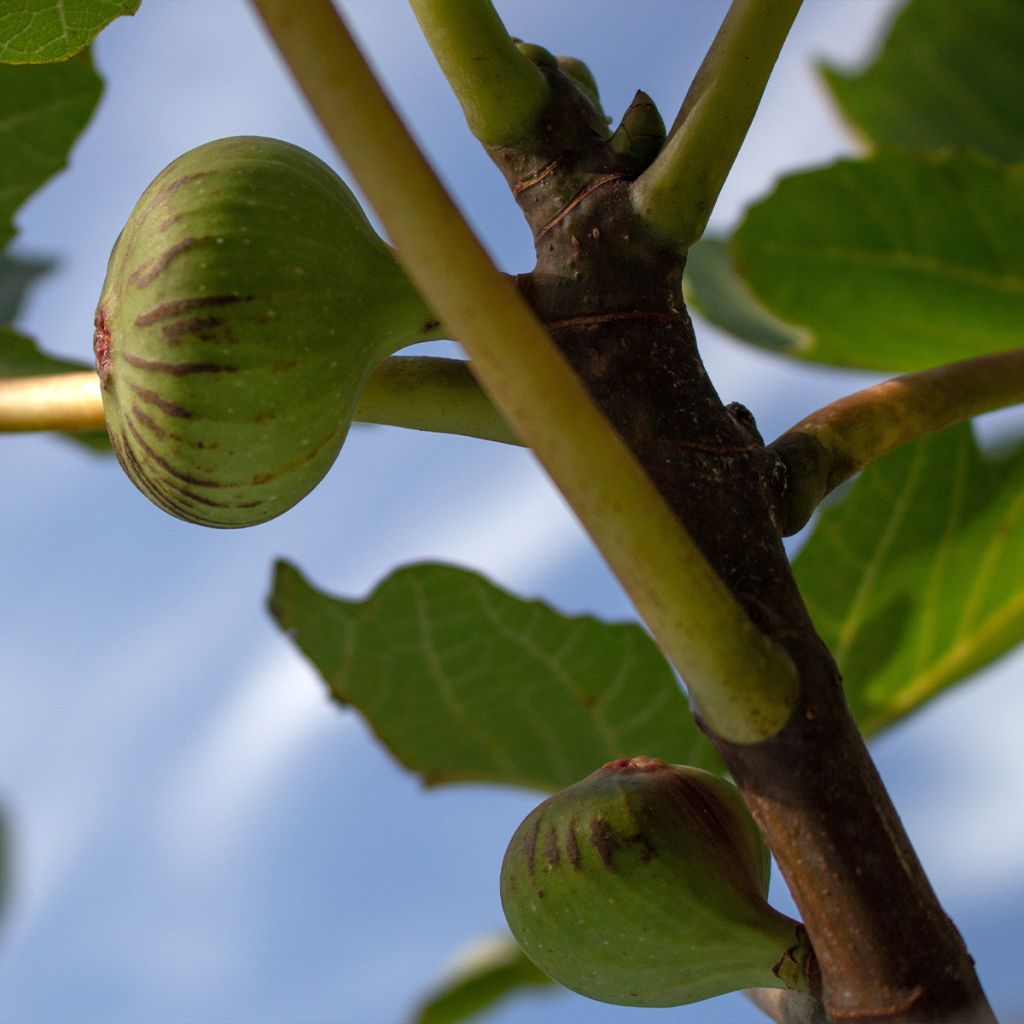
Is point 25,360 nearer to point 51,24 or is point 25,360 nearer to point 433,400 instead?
point 51,24

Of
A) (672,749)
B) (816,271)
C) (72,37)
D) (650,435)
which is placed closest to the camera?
(650,435)

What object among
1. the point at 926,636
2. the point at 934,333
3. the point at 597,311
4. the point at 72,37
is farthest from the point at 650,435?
the point at 934,333

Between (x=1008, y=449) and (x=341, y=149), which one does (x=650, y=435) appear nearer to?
(x=341, y=149)

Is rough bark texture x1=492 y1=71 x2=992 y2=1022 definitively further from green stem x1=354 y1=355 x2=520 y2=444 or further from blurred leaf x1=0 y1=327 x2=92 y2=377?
blurred leaf x1=0 y1=327 x2=92 y2=377

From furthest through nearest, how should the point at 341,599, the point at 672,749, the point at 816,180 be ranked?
the point at 816,180 → the point at 672,749 → the point at 341,599

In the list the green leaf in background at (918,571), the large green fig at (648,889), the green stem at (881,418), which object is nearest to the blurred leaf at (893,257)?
the green leaf in background at (918,571)

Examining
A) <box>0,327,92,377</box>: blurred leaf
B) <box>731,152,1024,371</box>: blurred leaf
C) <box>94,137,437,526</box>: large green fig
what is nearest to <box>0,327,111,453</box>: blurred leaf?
<box>0,327,92,377</box>: blurred leaf

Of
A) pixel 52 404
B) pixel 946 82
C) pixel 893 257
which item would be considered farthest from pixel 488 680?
pixel 946 82
